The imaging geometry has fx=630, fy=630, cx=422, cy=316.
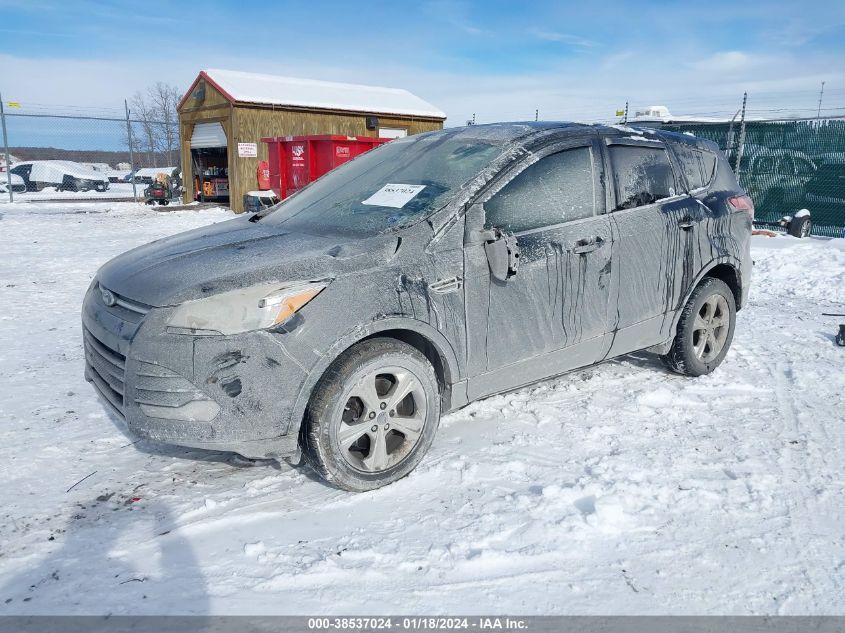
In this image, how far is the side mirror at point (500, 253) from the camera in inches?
130

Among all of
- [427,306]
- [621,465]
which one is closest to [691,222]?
[621,465]

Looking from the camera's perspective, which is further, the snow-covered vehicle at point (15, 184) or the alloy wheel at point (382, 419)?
the snow-covered vehicle at point (15, 184)

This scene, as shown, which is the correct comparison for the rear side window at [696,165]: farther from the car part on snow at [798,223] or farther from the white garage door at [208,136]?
the white garage door at [208,136]

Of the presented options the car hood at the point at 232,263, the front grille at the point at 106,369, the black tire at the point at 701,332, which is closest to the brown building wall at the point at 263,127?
the black tire at the point at 701,332

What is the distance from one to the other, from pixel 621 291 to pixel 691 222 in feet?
2.93

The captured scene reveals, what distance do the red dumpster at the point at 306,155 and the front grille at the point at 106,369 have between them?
11.9 metres

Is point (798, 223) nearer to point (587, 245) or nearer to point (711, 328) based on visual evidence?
point (711, 328)

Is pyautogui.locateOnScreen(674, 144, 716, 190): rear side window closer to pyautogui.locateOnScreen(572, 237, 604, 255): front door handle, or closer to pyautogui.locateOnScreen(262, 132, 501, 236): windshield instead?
pyautogui.locateOnScreen(572, 237, 604, 255): front door handle

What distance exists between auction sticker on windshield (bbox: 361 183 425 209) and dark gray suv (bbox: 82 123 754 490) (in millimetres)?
17

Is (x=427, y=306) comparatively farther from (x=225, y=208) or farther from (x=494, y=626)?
(x=225, y=208)

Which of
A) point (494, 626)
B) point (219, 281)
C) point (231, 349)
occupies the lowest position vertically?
point (494, 626)

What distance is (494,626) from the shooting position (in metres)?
2.26

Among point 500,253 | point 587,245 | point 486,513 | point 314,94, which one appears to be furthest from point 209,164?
point 486,513

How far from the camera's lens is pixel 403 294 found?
10.0 feet
